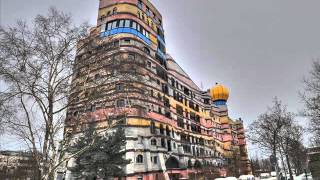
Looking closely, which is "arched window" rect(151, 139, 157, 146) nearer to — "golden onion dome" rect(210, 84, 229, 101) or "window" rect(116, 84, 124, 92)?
"window" rect(116, 84, 124, 92)

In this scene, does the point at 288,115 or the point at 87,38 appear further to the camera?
the point at 288,115

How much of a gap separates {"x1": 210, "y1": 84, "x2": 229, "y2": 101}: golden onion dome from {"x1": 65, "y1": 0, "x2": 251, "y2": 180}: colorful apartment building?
5270mm

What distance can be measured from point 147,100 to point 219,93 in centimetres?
5901

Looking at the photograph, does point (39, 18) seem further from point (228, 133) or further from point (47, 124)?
point (228, 133)

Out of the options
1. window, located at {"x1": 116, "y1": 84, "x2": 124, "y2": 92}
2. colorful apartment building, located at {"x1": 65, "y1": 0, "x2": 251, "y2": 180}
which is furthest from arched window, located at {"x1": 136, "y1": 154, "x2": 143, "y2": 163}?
window, located at {"x1": 116, "y1": 84, "x2": 124, "y2": 92}

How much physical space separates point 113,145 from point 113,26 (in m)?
17.7

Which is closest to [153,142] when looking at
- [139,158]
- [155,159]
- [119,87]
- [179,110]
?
[155,159]

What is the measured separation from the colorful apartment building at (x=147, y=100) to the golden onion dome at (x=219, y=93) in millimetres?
5270

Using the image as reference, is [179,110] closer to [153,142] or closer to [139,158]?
[153,142]

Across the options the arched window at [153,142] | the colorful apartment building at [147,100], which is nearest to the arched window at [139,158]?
the colorful apartment building at [147,100]

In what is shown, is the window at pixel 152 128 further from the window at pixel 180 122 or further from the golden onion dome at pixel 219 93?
the golden onion dome at pixel 219 93

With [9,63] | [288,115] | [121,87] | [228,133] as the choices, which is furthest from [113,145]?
[228,133]

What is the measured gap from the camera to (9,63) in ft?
35.4

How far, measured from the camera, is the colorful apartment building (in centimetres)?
1230
